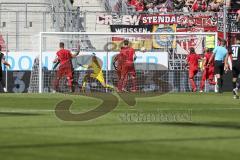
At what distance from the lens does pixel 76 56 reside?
98.0ft

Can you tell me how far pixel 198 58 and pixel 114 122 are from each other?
61.5 ft

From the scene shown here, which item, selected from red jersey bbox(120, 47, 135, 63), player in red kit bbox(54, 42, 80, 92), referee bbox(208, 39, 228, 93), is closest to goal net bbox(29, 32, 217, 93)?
player in red kit bbox(54, 42, 80, 92)

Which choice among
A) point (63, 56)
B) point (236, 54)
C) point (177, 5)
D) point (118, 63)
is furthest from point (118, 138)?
point (177, 5)

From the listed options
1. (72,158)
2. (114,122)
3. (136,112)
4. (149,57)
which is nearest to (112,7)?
(149,57)

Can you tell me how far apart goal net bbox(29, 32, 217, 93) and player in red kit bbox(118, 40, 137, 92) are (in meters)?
0.09

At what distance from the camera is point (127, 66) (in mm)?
28672

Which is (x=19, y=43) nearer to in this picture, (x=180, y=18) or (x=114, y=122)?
(x=180, y=18)

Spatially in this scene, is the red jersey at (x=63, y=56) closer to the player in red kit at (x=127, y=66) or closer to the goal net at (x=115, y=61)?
the goal net at (x=115, y=61)

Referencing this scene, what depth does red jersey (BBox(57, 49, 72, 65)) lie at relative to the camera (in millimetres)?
28234

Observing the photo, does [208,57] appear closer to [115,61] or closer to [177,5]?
[115,61]

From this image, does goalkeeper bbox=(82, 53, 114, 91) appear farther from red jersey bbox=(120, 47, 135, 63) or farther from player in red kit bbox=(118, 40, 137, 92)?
red jersey bbox=(120, 47, 135, 63)

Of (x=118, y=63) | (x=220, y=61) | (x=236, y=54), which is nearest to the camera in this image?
(x=220, y=61)

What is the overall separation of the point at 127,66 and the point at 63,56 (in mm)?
2458

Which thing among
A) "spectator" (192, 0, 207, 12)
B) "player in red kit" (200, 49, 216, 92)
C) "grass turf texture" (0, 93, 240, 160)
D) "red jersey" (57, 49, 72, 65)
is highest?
"spectator" (192, 0, 207, 12)
